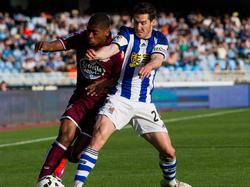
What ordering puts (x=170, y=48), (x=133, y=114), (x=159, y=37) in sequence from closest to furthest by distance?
(x=133, y=114) < (x=159, y=37) < (x=170, y=48)

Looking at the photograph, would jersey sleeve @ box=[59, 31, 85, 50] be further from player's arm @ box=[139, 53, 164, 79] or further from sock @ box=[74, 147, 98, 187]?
sock @ box=[74, 147, 98, 187]

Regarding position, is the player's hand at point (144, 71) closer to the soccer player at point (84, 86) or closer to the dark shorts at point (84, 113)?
the soccer player at point (84, 86)

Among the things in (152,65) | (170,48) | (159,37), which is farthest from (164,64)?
(152,65)

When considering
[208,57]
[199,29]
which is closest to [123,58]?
[208,57]

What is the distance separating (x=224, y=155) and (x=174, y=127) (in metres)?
8.96

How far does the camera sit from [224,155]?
53.4 ft

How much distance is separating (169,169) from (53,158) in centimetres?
151

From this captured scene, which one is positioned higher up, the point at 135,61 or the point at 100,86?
the point at 135,61

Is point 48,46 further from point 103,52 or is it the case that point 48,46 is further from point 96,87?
point 103,52

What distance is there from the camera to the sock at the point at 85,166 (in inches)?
400

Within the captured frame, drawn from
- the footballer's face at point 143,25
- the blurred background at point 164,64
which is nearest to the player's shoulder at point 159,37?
the footballer's face at point 143,25

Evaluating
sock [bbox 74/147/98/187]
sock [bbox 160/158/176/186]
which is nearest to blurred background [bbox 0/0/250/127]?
sock [bbox 160/158/176/186]

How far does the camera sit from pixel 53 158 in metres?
10.9

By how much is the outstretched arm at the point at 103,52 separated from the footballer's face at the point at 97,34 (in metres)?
0.34
